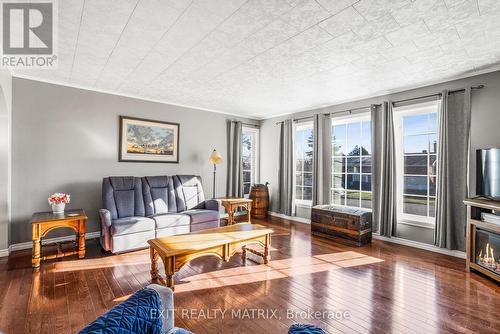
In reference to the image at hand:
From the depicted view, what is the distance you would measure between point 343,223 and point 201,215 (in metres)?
2.37

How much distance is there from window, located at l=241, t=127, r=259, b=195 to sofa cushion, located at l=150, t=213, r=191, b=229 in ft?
8.04

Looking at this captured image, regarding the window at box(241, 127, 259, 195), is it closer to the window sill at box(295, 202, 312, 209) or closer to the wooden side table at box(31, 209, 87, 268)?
the window sill at box(295, 202, 312, 209)

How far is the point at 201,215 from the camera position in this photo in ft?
13.7

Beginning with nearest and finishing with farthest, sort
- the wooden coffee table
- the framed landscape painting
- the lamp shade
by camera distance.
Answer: the wooden coffee table < the framed landscape painting < the lamp shade

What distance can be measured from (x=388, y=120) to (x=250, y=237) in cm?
298

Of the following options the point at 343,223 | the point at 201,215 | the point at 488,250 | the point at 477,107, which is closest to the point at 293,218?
the point at 343,223

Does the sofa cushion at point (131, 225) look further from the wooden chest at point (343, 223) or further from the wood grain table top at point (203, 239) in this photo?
the wooden chest at point (343, 223)

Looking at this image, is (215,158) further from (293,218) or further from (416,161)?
(416,161)

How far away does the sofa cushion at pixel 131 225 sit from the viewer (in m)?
3.32

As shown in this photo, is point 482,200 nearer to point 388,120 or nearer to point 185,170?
point 388,120

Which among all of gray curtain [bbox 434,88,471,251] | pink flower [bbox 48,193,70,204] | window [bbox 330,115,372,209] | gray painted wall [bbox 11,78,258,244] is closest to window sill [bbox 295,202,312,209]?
window [bbox 330,115,372,209]

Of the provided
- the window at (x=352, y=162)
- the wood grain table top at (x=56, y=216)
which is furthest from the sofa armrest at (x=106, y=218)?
the window at (x=352, y=162)

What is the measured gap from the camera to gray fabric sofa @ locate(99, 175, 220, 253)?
3.39 metres

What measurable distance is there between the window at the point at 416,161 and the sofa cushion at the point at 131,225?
3963 mm
